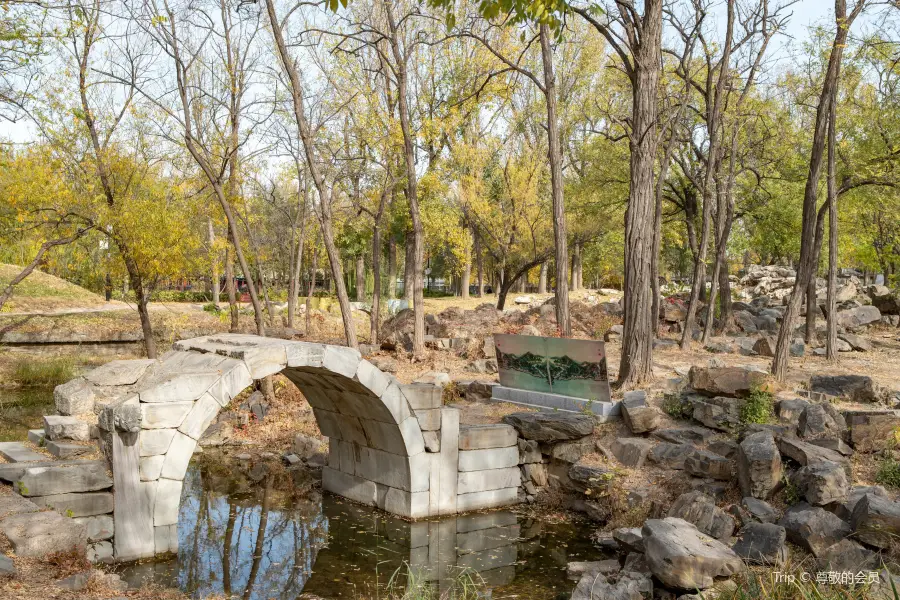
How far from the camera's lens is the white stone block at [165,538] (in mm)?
8641

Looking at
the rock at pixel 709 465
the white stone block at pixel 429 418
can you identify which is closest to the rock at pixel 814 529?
the rock at pixel 709 465

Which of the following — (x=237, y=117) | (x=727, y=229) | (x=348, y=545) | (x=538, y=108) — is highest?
(x=538, y=108)

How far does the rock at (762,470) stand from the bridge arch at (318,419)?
13.2ft

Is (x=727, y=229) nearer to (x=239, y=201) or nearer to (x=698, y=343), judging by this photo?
(x=698, y=343)

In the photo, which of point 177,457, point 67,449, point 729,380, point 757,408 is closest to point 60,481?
point 177,457

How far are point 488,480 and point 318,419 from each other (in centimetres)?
307

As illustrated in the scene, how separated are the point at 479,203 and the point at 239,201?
10.0 m

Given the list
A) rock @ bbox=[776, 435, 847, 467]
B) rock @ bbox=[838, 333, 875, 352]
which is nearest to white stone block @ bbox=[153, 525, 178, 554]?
rock @ bbox=[776, 435, 847, 467]

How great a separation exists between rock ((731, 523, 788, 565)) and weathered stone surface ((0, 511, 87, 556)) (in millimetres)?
6802

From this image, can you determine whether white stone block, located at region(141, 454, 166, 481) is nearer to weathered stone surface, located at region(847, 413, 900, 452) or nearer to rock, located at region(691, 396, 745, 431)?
rock, located at region(691, 396, 745, 431)

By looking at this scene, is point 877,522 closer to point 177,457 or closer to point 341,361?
point 341,361

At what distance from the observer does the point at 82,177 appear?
60.5ft

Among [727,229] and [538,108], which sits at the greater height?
[538,108]

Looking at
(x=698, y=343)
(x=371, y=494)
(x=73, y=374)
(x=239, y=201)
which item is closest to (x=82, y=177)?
(x=239, y=201)
